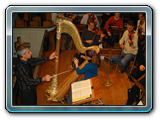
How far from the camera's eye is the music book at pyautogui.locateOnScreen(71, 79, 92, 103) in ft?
16.6

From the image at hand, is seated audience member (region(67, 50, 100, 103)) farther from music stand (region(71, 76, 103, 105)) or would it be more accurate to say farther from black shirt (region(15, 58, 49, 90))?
black shirt (region(15, 58, 49, 90))

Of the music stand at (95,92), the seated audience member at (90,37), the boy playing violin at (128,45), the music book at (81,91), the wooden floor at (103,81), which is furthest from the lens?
the boy playing violin at (128,45)

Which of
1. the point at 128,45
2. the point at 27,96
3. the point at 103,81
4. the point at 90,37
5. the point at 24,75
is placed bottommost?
the point at 27,96

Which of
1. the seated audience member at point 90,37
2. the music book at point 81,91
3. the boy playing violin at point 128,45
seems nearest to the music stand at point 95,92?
the music book at point 81,91

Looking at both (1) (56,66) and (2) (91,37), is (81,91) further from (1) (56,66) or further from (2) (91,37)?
(2) (91,37)

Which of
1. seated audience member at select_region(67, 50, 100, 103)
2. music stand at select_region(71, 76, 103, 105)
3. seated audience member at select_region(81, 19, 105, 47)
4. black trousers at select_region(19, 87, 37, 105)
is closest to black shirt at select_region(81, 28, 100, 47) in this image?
seated audience member at select_region(81, 19, 105, 47)

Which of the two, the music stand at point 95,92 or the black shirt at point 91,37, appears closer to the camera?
the music stand at point 95,92

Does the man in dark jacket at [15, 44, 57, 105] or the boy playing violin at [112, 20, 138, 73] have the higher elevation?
the boy playing violin at [112, 20, 138, 73]

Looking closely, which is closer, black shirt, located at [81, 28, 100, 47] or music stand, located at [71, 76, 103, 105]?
music stand, located at [71, 76, 103, 105]

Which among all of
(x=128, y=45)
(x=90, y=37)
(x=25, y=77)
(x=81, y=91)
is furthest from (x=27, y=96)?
(x=128, y=45)

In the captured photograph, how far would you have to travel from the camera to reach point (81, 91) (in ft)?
16.9

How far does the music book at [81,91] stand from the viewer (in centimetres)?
505

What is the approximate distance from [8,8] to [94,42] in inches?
105

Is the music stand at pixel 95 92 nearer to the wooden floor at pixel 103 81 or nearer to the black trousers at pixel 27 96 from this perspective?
the black trousers at pixel 27 96
